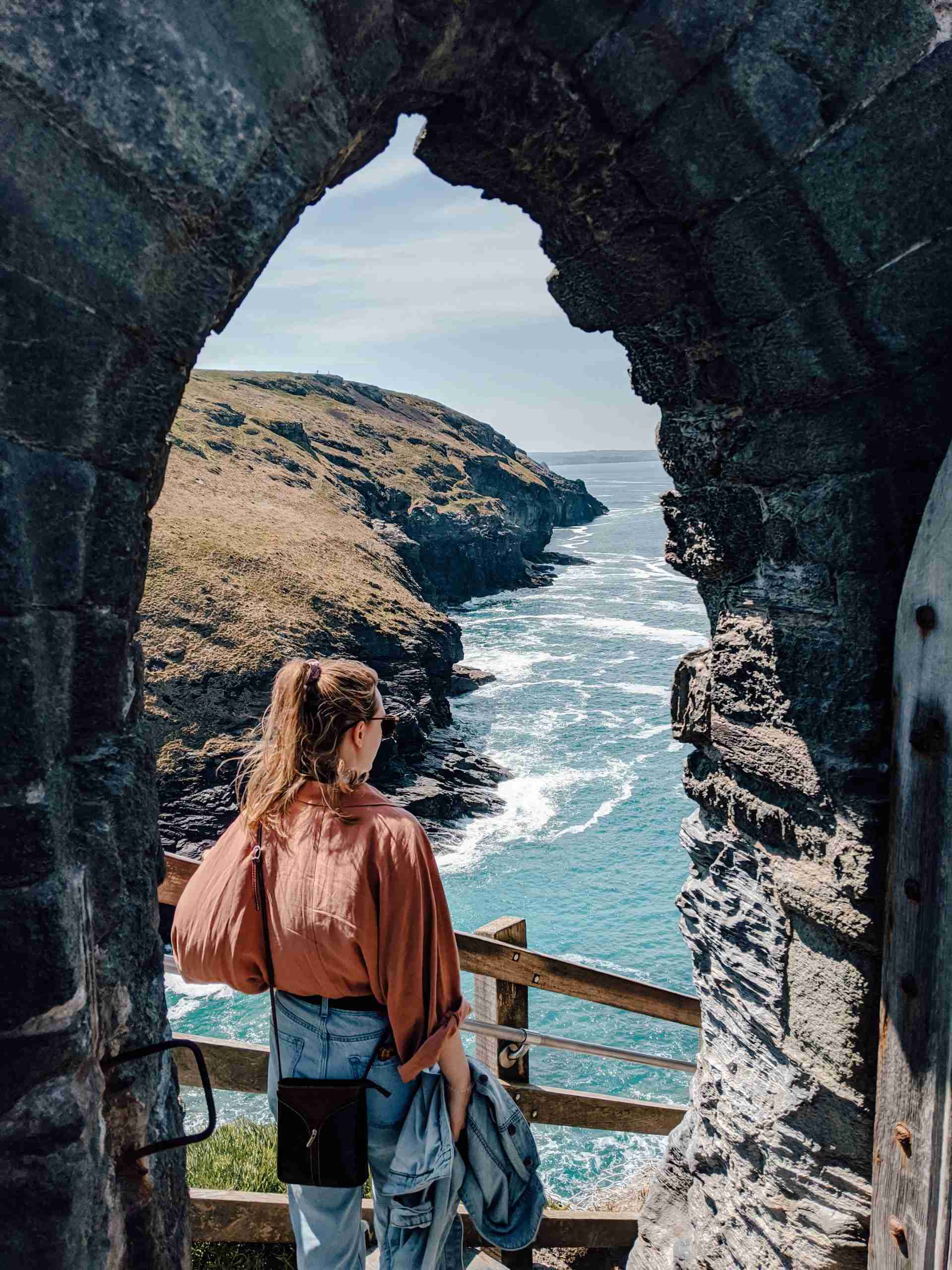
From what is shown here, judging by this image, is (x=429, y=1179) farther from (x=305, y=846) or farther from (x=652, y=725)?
(x=652, y=725)

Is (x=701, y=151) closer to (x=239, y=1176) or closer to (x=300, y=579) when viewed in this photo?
(x=239, y=1176)

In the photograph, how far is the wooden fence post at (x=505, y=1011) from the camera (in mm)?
3410

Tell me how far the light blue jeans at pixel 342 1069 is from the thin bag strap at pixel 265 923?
0.01m

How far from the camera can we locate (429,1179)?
6.39 ft

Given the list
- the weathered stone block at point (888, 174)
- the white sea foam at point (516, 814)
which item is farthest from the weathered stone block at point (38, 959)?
the white sea foam at point (516, 814)

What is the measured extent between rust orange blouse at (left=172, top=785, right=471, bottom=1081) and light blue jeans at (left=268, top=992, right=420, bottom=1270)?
56mm

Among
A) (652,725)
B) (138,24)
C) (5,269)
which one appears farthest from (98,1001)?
(652,725)

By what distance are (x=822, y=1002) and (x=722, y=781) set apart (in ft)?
2.34

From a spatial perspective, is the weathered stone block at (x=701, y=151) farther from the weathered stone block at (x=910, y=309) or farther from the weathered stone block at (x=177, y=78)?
the weathered stone block at (x=177, y=78)

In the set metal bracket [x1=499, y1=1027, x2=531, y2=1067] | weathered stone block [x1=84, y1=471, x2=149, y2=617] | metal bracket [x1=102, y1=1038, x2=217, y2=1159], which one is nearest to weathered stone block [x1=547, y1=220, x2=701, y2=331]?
weathered stone block [x1=84, y1=471, x2=149, y2=617]

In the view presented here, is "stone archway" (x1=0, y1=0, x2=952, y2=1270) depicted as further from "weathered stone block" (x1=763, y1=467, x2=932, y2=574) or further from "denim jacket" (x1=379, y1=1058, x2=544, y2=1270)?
"denim jacket" (x1=379, y1=1058, x2=544, y2=1270)

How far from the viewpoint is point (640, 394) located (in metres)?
2.96

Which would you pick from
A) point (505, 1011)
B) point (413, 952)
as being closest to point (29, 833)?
point (413, 952)

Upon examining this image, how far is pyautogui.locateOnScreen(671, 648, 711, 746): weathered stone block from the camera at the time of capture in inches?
122
